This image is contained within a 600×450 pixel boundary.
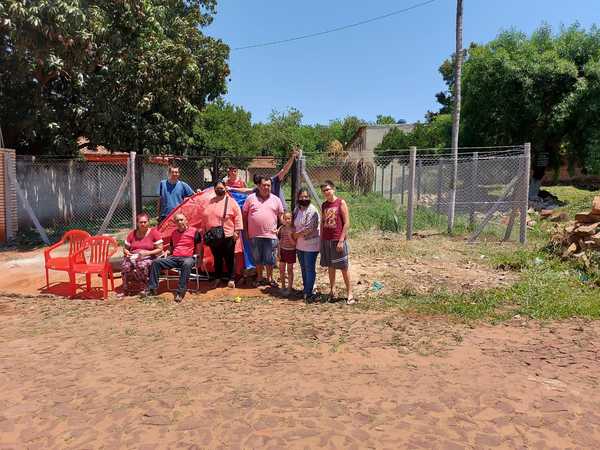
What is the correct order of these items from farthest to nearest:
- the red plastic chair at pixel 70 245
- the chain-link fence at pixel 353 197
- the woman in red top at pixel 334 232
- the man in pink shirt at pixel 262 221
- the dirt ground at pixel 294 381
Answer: the chain-link fence at pixel 353 197, the red plastic chair at pixel 70 245, the man in pink shirt at pixel 262 221, the woman in red top at pixel 334 232, the dirt ground at pixel 294 381

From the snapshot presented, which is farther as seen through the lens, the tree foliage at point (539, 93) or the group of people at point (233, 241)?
the tree foliage at point (539, 93)

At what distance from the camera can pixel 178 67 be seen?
13.1m

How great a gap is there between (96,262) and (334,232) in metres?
3.47

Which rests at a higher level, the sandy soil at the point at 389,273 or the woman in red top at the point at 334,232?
the woman in red top at the point at 334,232

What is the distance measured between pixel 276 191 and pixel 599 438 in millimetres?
5389

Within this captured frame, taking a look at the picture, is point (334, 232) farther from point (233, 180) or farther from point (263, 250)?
point (233, 180)

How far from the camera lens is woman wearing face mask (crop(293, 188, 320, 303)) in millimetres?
6246

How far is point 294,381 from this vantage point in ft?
12.7

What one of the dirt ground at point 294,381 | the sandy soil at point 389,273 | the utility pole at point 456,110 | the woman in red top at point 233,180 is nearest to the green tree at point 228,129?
the utility pole at point 456,110

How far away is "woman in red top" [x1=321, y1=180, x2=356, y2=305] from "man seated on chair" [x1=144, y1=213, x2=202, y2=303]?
182 cm

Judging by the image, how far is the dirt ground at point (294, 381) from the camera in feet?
10.2

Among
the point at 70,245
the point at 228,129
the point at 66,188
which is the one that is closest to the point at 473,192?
the point at 70,245

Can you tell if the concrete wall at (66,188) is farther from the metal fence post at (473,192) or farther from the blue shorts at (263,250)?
the metal fence post at (473,192)

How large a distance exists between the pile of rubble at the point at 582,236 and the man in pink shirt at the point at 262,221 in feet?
15.6
